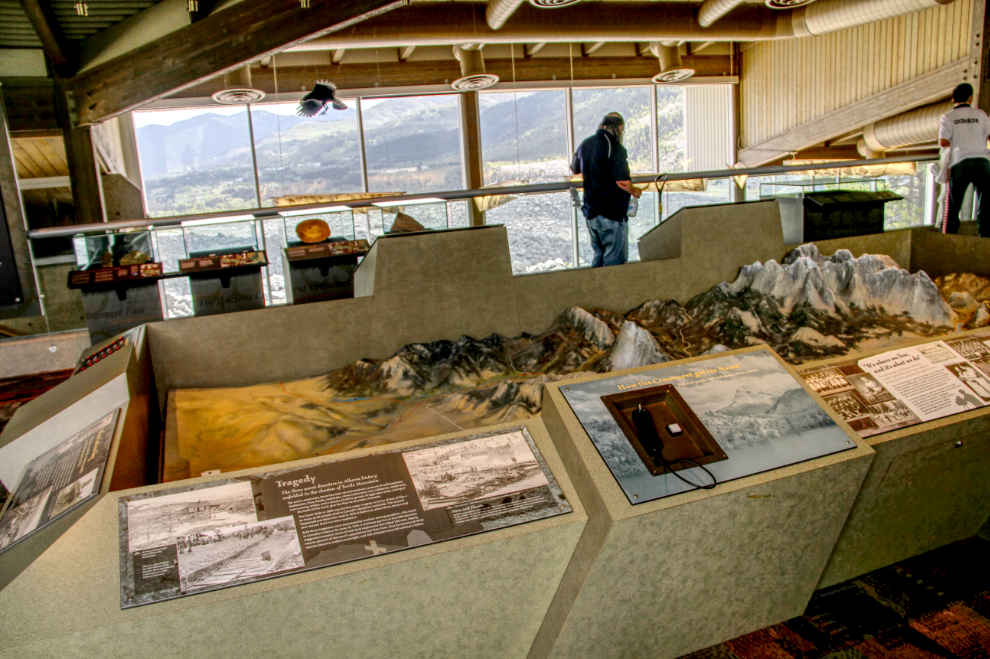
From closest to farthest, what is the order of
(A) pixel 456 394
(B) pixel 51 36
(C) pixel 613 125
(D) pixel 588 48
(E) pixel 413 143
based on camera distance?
(A) pixel 456 394 → (C) pixel 613 125 → (B) pixel 51 36 → (E) pixel 413 143 → (D) pixel 588 48

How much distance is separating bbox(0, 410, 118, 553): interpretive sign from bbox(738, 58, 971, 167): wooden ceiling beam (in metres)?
10.6

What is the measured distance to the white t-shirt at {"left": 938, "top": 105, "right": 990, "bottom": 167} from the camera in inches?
204

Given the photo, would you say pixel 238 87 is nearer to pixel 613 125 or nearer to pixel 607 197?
pixel 613 125

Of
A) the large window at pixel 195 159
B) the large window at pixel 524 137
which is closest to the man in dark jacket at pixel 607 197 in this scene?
the large window at pixel 524 137

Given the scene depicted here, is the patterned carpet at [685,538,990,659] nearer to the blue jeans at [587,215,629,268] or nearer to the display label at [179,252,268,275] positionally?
the blue jeans at [587,215,629,268]

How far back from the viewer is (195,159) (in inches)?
466

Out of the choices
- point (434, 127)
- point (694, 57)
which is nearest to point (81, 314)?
point (434, 127)

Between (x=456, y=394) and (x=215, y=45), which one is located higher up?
(x=215, y=45)

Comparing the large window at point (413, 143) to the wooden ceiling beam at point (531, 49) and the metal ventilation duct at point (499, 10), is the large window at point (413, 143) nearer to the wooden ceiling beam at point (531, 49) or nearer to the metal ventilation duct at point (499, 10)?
the wooden ceiling beam at point (531, 49)

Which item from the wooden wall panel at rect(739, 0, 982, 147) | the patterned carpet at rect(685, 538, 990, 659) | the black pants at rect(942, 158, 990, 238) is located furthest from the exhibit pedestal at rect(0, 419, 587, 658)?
the wooden wall panel at rect(739, 0, 982, 147)

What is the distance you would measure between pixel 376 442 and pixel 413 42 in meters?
8.19

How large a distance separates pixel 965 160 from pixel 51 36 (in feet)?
24.0

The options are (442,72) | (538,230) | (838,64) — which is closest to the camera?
(538,230)

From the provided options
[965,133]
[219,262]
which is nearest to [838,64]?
[965,133]
